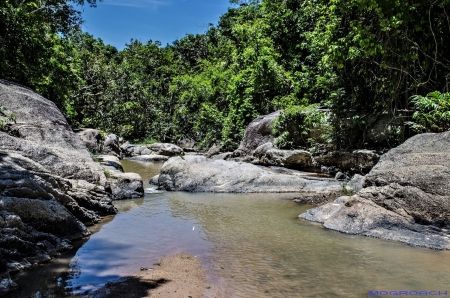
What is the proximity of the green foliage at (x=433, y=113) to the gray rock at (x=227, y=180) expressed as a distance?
11.3 feet

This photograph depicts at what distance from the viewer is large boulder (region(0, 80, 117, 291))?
509 cm

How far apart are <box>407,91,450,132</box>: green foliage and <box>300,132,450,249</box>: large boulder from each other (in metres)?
3.02

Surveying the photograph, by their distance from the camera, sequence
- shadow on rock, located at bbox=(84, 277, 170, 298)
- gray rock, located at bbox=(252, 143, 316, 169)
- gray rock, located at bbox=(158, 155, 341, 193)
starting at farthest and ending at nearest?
gray rock, located at bbox=(252, 143, 316, 169), gray rock, located at bbox=(158, 155, 341, 193), shadow on rock, located at bbox=(84, 277, 170, 298)

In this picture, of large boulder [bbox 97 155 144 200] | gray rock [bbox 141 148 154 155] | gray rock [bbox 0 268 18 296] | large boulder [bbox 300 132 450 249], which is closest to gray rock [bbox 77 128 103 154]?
gray rock [bbox 141 148 154 155]

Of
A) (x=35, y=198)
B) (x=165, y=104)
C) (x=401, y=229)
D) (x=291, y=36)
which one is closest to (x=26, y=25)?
(x=35, y=198)

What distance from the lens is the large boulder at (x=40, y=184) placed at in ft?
16.7

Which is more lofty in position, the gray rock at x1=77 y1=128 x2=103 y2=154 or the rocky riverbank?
the gray rock at x1=77 y1=128 x2=103 y2=154

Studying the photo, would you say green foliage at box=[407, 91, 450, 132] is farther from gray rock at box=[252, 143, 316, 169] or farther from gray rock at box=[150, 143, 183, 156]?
gray rock at box=[150, 143, 183, 156]

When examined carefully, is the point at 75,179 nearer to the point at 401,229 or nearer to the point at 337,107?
the point at 401,229

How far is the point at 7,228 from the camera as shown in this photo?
4883 millimetres

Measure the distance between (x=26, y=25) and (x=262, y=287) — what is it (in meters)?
13.4

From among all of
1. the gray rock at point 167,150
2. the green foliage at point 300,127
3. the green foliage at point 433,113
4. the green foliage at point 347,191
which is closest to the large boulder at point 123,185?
the green foliage at point 347,191

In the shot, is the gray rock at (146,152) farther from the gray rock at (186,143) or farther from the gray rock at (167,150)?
the gray rock at (186,143)

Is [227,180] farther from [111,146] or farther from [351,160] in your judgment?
[111,146]
